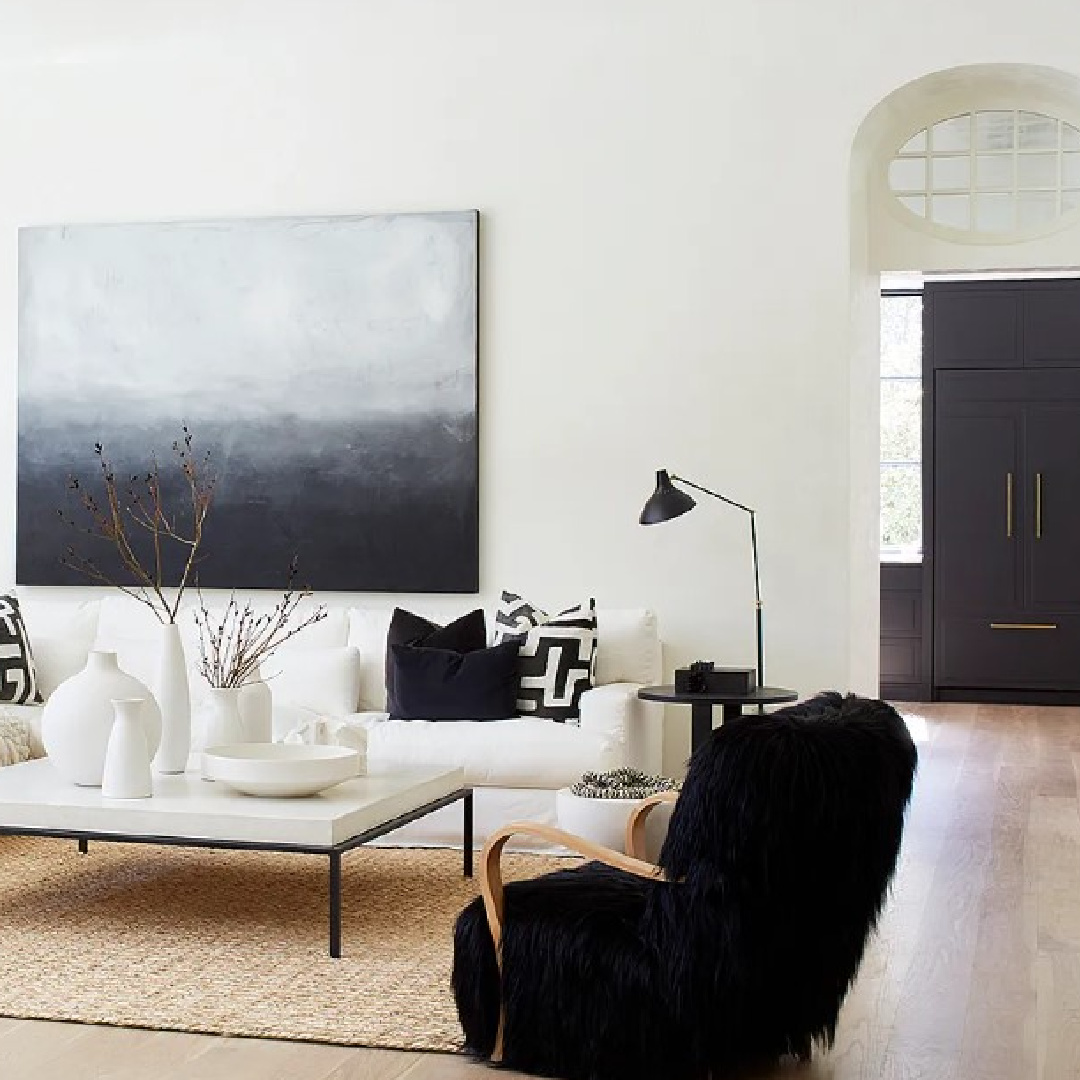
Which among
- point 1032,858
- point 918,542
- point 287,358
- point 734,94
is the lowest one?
point 1032,858

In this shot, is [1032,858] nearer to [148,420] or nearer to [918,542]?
[148,420]

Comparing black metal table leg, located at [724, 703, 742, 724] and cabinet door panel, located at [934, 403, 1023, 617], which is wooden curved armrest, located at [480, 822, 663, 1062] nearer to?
black metal table leg, located at [724, 703, 742, 724]

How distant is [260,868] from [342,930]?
909 millimetres

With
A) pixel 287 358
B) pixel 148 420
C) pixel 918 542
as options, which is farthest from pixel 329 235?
pixel 918 542

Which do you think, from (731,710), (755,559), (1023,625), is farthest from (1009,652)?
(731,710)

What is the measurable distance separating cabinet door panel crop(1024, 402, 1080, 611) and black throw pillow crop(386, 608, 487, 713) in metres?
5.23

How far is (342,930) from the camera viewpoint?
4316 mm

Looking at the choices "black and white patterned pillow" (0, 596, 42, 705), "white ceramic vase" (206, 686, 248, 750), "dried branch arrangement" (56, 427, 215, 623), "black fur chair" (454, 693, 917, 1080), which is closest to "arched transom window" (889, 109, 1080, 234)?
"dried branch arrangement" (56, 427, 215, 623)

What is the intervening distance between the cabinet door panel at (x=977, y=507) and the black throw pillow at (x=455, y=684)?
5276 mm

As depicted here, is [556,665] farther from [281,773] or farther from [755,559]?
[281,773]

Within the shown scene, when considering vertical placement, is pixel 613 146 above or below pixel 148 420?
above

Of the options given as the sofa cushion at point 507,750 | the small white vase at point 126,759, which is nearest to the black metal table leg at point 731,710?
the sofa cushion at point 507,750

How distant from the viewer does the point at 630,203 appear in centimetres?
661

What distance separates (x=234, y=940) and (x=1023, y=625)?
286 inches
